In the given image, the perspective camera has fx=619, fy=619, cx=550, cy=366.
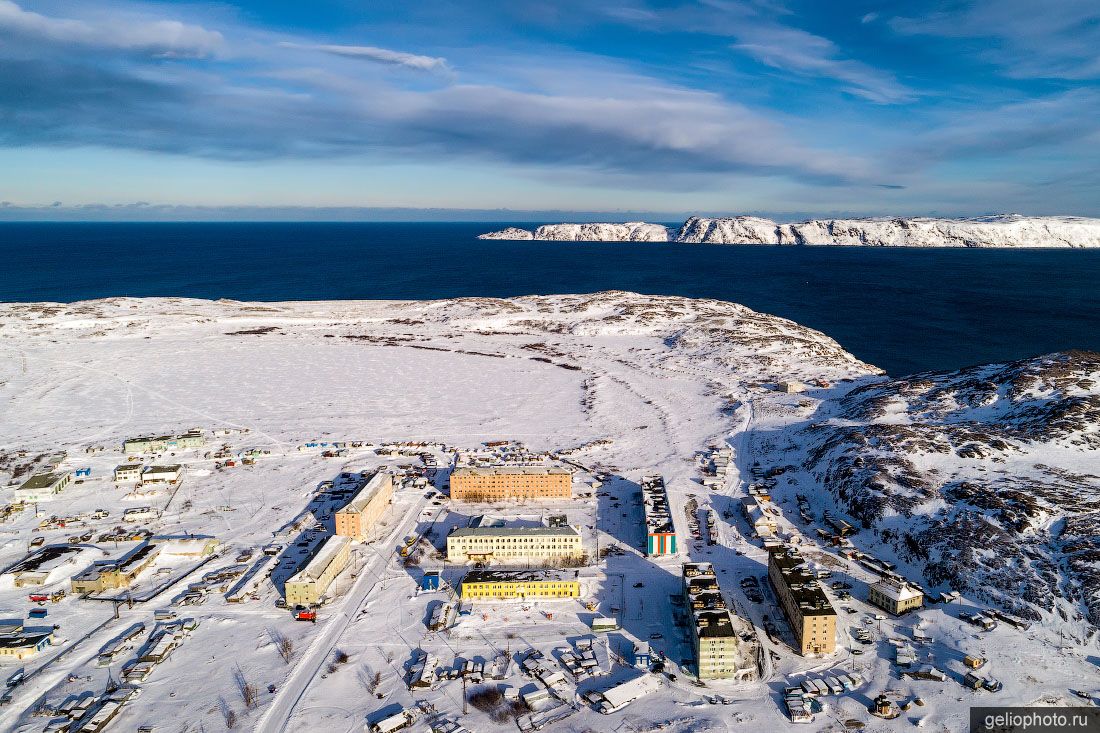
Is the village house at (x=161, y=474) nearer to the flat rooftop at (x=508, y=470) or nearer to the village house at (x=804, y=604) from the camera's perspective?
the flat rooftop at (x=508, y=470)

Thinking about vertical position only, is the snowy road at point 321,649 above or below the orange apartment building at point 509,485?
below

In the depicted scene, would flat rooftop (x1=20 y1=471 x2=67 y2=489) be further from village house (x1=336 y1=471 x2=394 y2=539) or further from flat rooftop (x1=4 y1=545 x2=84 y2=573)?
village house (x1=336 y1=471 x2=394 y2=539)

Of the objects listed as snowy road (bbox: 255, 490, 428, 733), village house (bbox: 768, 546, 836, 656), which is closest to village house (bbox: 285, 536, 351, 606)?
snowy road (bbox: 255, 490, 428, 733)

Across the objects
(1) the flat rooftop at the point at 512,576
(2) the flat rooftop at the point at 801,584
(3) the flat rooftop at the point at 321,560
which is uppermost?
(2) the flat rooftop at the point at 801,584

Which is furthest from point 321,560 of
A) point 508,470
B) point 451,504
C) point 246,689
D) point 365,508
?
point 508,470

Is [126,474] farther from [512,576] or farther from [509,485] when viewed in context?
[512,576]

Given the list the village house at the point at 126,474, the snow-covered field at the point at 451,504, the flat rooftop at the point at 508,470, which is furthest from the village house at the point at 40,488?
the flat rooftop at the point at 508,470
